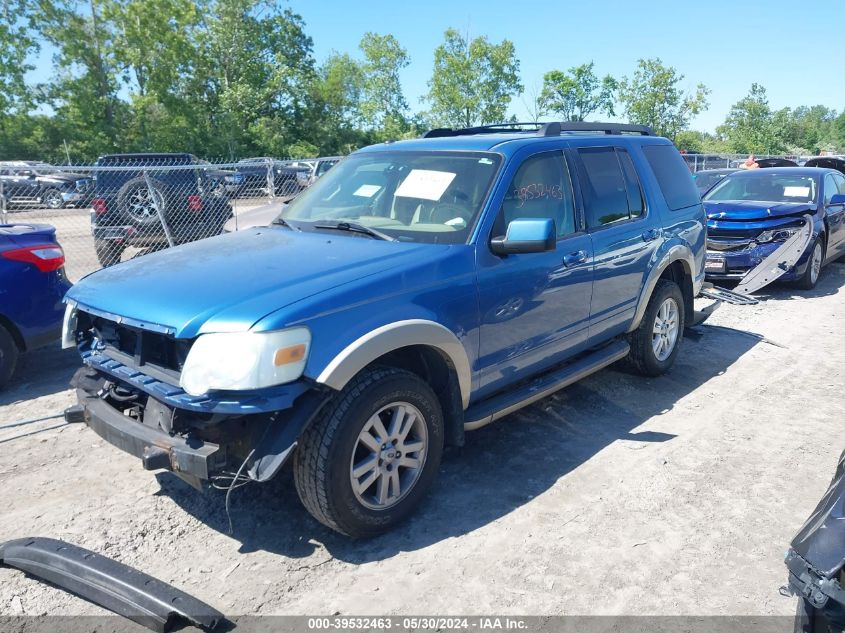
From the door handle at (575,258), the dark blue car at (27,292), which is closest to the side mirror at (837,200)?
the door handle at (575,258)

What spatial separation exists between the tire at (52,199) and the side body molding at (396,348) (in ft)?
41.9

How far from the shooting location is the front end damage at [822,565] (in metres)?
1.78

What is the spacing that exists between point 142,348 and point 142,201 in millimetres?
7538

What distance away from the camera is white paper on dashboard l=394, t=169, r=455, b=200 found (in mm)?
3949

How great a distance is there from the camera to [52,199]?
15.3 meters

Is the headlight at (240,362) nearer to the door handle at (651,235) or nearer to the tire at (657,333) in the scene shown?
A: the door handle at (651,235)

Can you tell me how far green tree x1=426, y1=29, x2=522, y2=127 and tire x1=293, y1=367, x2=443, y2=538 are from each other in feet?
151

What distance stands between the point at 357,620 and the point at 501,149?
277 cm

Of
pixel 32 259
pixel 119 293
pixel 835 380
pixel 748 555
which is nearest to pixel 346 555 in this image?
pixel 119 293

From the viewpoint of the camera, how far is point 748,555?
10.4 feet

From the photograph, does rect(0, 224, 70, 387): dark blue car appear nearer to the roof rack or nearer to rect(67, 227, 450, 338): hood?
rect(67, 227, 450, 338): hood

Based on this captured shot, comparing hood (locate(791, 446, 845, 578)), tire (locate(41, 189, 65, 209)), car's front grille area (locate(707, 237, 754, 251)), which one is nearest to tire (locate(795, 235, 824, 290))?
car's front grille area (locate(707, 237, 754, 251))

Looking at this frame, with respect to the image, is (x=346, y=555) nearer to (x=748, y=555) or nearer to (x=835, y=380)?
(x=748, y=555)

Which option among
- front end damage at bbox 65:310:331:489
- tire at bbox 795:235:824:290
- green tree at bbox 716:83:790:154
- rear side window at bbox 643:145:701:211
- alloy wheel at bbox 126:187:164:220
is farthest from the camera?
green tree at bbox 716:83:790:154
